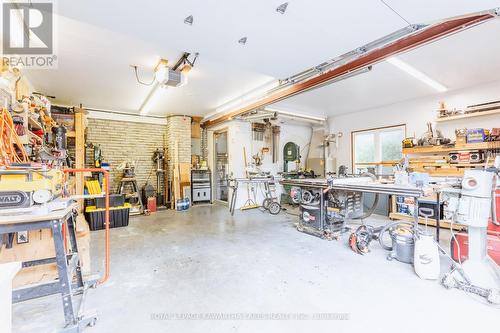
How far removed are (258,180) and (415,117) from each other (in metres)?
4.27

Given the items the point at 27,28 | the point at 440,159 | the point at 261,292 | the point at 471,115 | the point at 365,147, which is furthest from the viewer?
the point at 365,147

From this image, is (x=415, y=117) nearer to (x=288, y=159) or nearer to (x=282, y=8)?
(x=288, y=159)

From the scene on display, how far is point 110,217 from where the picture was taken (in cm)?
489

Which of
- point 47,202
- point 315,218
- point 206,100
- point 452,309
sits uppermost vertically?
point 206,100

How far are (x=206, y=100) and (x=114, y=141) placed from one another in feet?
11.3

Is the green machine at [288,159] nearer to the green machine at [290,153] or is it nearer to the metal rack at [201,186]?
the green machine at [290,153]

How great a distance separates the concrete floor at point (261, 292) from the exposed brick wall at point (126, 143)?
3.85 m

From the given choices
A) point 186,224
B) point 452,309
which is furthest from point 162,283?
point 452,309

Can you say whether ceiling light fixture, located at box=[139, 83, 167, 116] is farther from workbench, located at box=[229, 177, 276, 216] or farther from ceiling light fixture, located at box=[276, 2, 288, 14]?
ceiling light fixture, located at box=[276, 2, 288, 14]

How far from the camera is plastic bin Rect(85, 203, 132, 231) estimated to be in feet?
15.7

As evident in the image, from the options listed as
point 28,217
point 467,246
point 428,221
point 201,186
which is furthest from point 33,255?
point 428,221

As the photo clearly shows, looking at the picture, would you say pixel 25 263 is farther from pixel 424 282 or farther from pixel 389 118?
pixel 389 118

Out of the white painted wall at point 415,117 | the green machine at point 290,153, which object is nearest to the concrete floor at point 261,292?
the white painted wall at point 415,117

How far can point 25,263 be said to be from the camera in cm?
200
